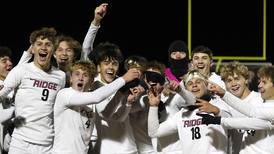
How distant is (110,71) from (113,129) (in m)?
0.44

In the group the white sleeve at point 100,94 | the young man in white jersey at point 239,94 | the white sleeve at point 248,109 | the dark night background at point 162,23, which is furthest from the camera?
the dark night background at point 162,23

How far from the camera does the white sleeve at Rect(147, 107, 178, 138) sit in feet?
16.2

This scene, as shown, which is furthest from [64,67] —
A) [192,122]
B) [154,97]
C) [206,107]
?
[206,107]

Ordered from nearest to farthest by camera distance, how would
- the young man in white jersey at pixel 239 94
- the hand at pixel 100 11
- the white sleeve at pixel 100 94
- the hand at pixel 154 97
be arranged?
the white sleeve at pixel 100 94 → the hand at pixel 154 97 → the young man in white jersey at pixel 239 94 → the hand at pixel 100 11

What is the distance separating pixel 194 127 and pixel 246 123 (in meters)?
0.40

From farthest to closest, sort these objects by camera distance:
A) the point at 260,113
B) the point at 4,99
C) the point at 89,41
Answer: the point at 89,41
the point at 4,99
the point at 260,113

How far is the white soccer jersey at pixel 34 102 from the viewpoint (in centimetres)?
492

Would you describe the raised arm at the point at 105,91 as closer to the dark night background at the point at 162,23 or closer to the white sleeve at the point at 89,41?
the white sleeve at the point at 89,41

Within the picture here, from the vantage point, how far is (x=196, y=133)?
4.83 m

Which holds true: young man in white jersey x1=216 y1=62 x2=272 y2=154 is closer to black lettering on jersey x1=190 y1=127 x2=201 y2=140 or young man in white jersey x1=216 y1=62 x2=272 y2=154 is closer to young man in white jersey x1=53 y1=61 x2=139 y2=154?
black lettering on jersey x1=190 y1=127 x2=201 y2=140

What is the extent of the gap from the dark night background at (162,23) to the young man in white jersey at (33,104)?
3.73 metres

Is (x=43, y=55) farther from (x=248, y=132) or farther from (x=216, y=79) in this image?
(x=248, y=132)

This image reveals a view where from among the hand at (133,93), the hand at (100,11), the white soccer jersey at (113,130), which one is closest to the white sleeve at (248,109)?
the hand at (133,93)

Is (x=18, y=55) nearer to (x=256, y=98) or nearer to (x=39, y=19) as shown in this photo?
(x=39, y=19)
